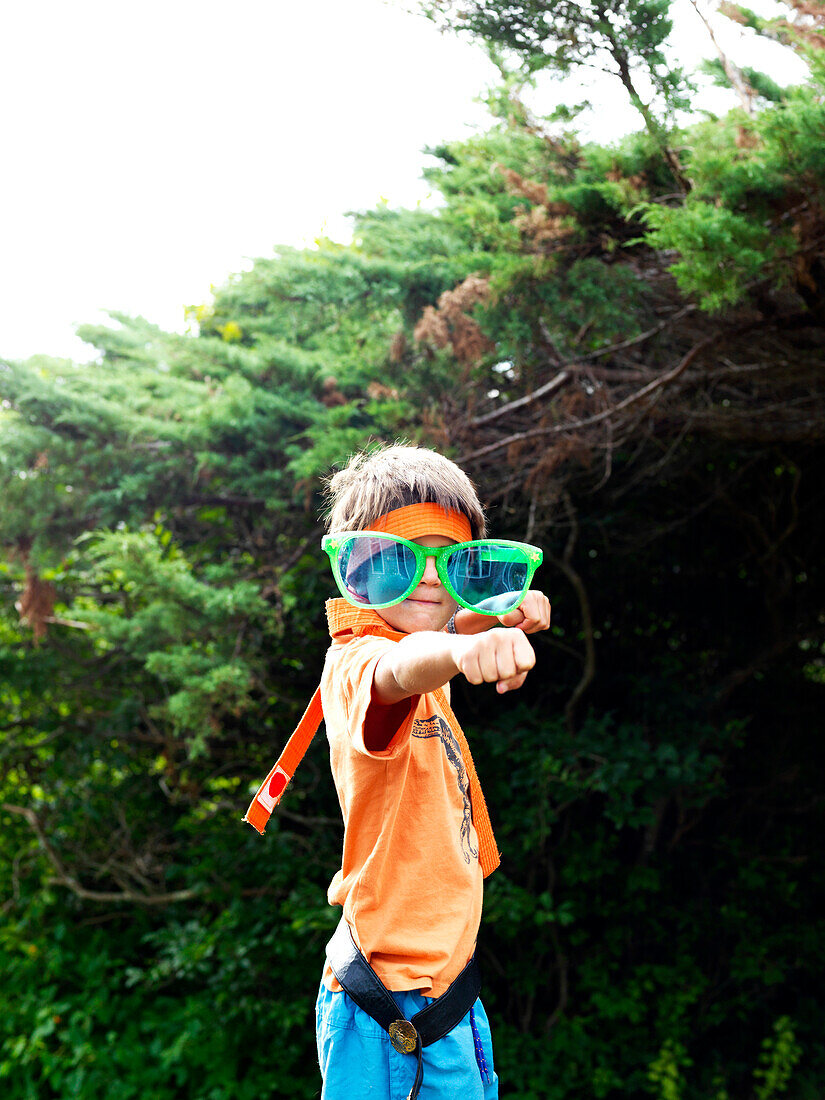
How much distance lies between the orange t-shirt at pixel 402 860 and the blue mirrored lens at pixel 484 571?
0.13 m

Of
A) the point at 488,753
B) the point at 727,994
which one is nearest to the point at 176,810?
the point at 488,753

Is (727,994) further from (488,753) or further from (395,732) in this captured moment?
(395,732)

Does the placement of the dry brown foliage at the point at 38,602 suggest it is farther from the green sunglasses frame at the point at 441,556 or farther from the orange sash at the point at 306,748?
the green sunglasses frame at the point at 441,556

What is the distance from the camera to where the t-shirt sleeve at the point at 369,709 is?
1.18 m

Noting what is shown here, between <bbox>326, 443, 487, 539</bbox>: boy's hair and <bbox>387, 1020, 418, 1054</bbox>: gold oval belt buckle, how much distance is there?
2.35ft

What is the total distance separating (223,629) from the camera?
322 cm

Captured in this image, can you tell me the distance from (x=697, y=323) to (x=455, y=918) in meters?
2.40

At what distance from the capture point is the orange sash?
138cm

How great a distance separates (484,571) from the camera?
4.22 feet

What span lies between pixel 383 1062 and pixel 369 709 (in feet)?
1.78

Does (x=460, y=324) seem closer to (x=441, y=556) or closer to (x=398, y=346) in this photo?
(x=398, y=346)

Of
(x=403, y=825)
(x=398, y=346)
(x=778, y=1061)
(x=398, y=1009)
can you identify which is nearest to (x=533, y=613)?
(x=403, y=825)

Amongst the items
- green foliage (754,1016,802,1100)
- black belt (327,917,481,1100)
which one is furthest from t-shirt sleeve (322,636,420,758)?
green foliage (754,1016,802,1100)

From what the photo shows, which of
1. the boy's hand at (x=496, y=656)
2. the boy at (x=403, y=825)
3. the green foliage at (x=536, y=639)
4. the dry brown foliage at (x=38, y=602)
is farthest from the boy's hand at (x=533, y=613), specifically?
the dry brown foliage at (x=38, y=602)
